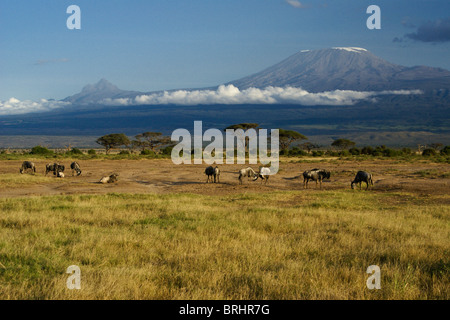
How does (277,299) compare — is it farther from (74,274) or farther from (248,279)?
(74,274)

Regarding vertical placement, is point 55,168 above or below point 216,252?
below

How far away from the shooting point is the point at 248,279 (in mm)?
6312

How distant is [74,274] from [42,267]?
100cm

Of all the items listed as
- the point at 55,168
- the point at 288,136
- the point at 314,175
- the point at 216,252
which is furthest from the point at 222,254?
the point at 288,136

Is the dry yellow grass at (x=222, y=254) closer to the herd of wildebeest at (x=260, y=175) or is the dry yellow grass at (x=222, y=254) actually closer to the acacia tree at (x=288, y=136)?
the herd of wildebeest at (x=260, y=175)

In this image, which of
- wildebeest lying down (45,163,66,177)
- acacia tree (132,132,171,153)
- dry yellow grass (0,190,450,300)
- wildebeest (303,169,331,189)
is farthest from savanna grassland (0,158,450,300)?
acacia tree (132,132,171,153)

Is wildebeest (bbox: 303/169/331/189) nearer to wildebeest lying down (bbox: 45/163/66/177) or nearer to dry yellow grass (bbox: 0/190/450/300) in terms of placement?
dry yellow grass (bbox: 0/190/450/300)

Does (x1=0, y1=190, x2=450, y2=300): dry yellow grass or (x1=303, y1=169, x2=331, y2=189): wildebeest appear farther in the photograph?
(x1=303, y1=169, x2=331, y2=189): wildebeest

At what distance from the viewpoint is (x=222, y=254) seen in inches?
309

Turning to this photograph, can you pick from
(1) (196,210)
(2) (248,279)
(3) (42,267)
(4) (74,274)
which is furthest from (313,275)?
(1) (196,210)

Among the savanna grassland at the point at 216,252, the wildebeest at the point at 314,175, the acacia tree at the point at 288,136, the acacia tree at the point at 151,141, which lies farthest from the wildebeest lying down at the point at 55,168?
the acacia tree at the point at 288,136

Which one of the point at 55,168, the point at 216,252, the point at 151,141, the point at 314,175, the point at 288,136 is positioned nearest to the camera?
the point at 216,252

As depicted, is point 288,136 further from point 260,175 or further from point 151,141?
point 260,175

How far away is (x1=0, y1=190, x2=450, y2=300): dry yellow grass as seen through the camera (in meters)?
5.81
